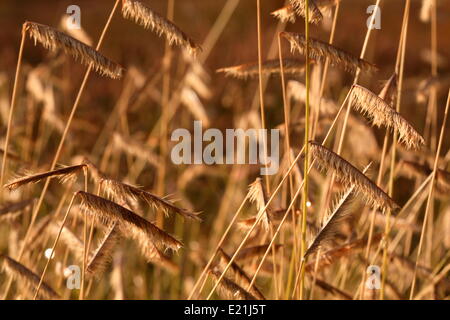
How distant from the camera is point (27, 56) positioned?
8570 mm

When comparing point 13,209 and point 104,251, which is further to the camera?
point 13,209

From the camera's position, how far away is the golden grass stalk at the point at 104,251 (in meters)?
1.64

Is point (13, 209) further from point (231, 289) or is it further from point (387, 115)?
point (387, 115)

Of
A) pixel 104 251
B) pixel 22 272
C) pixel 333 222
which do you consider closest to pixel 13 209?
pixel 22 272

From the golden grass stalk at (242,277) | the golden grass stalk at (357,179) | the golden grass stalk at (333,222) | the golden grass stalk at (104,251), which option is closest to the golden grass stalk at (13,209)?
the golden grass stalk at (104,251)

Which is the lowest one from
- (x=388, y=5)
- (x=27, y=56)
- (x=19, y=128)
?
(x=19, y=128)

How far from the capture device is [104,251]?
5.40 feet

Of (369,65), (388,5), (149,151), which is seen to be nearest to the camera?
(369,65)

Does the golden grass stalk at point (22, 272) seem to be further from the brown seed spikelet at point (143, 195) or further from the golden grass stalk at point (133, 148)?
the golden grass stalk at point (133, 148)

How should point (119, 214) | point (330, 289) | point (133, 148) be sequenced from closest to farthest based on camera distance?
1. point (119, 214)
2. point (330, 289)
3. point (133, 148)
